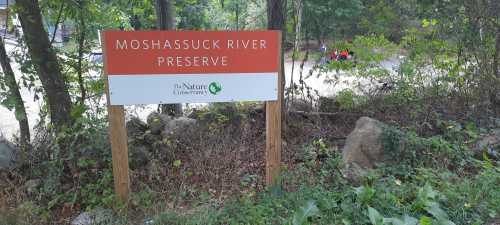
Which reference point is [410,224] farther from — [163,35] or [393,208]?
[163,35]

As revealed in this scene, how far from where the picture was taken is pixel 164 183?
411 centimetres

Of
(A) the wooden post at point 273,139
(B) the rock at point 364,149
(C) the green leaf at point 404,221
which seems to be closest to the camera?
(C) the green leaf at point 404,221

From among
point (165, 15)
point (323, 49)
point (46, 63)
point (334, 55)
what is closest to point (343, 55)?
point (334, 55)

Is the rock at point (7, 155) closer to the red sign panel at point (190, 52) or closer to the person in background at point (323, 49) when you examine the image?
the red sign panel at point (190, 52)

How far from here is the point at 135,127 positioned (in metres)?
5.19

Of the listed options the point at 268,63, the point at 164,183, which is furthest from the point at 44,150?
the point at 268,63

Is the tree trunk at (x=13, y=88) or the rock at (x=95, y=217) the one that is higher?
the tree trunk at (x=13, y=88)

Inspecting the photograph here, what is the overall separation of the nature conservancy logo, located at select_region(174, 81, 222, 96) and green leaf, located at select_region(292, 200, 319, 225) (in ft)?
4.01

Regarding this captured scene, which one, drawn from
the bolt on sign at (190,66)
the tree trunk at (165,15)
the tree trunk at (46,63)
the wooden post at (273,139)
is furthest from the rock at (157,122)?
the wooden post at (273,139)

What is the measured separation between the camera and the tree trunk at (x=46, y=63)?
4379 millimetres

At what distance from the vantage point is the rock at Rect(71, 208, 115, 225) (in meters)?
3.47

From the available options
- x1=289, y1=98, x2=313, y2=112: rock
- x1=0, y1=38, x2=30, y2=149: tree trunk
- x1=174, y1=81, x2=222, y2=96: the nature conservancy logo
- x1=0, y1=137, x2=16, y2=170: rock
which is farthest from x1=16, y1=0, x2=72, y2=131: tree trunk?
x1=289, y1=98, x2=313, y2=112: rock

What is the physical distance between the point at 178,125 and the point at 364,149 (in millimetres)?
2136

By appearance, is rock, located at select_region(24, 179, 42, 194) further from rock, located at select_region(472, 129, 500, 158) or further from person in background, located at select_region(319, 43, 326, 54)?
rock, located at select_region(472, 129, 500, 158)
